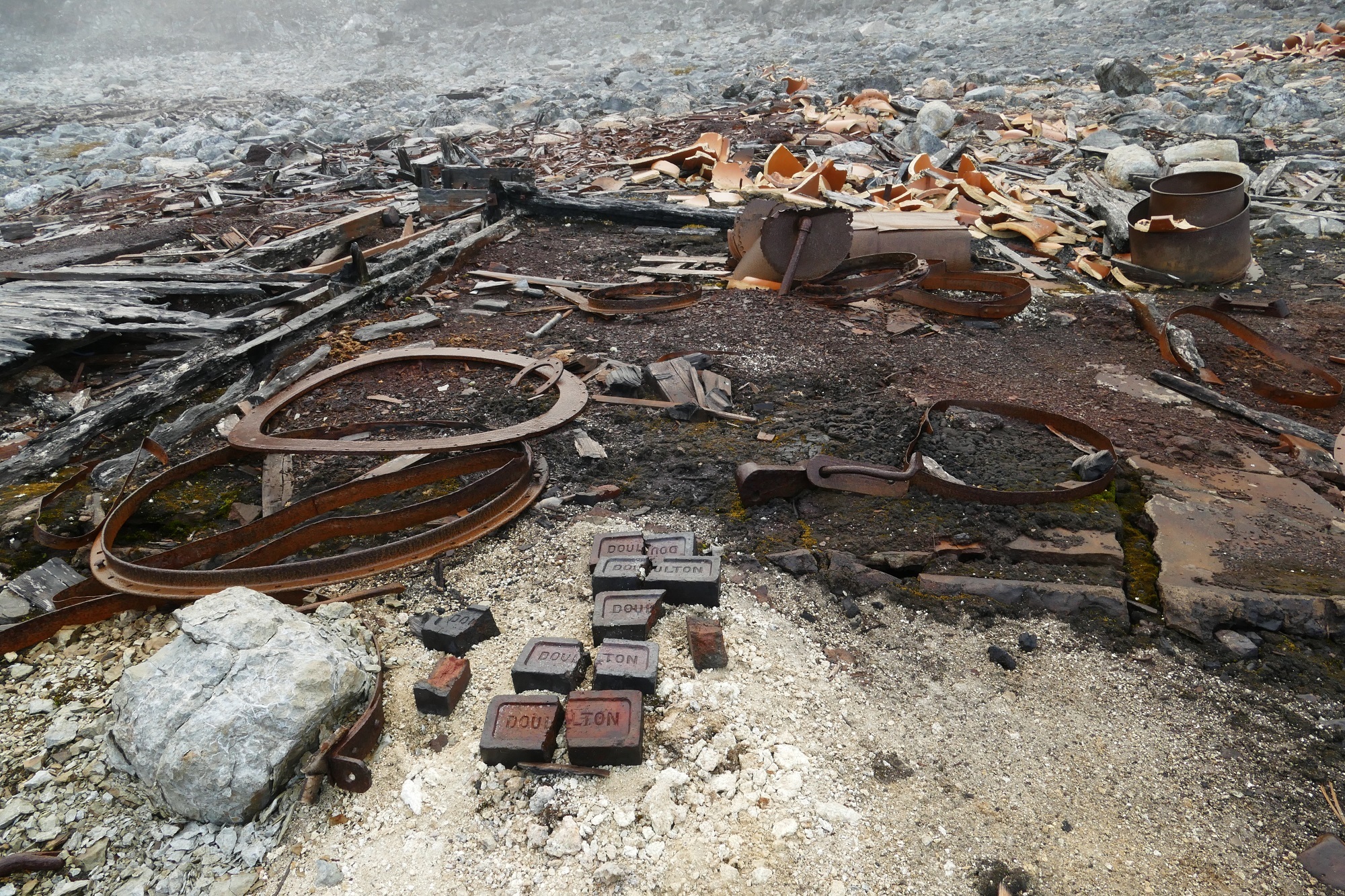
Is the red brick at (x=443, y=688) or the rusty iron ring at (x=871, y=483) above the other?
the red brick at (x=443, y=688)

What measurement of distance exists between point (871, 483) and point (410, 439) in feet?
8.59

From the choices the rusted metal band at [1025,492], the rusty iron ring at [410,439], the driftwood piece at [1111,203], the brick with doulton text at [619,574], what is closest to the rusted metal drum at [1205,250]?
the driftwood piece at [1111,203]

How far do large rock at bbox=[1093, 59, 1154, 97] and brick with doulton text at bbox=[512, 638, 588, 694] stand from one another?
1594cm

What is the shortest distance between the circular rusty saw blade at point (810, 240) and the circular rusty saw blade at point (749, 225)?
11.4 inches

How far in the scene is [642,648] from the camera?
2.68 meters

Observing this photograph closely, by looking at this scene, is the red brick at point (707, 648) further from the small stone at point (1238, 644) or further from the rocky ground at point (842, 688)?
the small stone at point (1238, 644)

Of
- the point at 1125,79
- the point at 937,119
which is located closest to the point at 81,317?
the point at 937,119

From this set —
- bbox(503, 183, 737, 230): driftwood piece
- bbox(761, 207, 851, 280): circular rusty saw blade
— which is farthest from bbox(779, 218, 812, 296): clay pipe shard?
bbox(503, 183, 737, 230): driftwood piece

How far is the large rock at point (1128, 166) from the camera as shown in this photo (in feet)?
30.9

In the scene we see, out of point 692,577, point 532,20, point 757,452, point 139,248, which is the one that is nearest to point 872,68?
point 139,248

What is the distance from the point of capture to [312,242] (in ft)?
25.9

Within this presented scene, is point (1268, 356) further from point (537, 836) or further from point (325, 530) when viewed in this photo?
point (325, 530)

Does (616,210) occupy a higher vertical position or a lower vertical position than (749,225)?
lower

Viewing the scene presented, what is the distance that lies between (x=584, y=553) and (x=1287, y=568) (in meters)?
2.93
